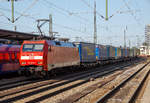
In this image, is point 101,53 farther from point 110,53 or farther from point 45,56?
point 45,56

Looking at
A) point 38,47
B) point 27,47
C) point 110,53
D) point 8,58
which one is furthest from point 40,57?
point 110,53

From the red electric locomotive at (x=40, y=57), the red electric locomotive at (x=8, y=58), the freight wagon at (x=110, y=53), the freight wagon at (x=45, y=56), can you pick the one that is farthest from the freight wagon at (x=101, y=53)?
the red electric locomotive at (x=8, y=58)

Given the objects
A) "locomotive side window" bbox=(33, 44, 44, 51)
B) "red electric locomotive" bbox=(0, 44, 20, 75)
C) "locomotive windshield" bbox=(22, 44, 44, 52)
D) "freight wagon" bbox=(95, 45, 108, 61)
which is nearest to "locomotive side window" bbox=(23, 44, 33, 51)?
"locomotive windshield" bbox=(22, 44, 44, 52)

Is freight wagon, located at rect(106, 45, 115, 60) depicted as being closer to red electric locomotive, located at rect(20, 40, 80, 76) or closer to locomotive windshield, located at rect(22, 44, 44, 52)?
red electric locomotive, located at rect(20, 40, 80, 76)

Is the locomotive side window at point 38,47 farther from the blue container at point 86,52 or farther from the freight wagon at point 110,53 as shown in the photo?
the freight wagon at point 110,53

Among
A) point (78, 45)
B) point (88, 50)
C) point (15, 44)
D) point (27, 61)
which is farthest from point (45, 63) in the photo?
point (88, 50)

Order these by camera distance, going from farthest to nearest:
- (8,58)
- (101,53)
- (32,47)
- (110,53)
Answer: (110,53), (101,53), (8,58), (32,47)

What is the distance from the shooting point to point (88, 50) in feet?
82.7

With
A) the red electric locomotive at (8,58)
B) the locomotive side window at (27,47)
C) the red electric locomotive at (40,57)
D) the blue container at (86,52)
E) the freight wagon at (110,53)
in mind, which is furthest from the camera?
the freight wagon at (110,53)

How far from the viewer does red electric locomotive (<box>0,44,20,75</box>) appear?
51.5ft

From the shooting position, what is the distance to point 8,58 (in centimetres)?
1636

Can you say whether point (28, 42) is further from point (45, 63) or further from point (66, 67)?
point (66, 67)

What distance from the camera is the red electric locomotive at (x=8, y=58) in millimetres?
15700

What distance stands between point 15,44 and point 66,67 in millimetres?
4777
